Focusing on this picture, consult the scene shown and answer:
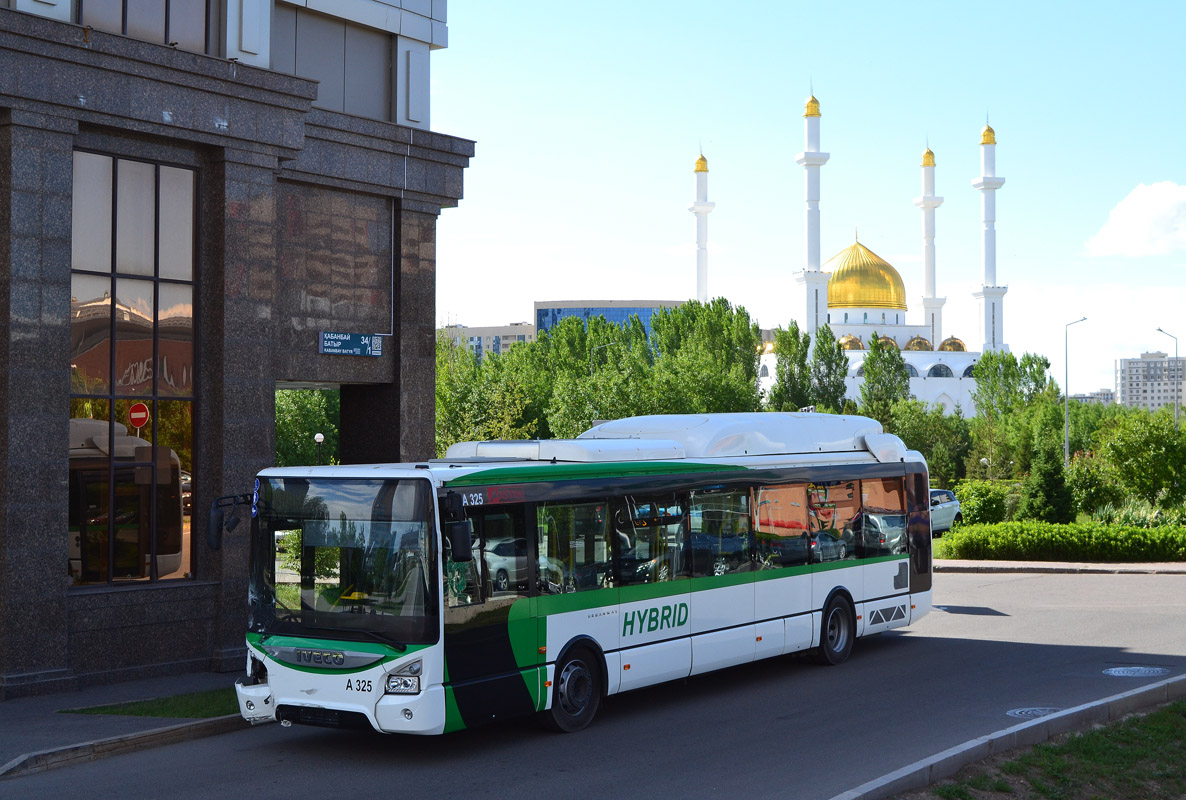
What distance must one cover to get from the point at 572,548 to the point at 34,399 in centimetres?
592

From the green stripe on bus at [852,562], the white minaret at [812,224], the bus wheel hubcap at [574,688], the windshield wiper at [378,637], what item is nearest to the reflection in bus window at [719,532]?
the green stripe on bus at [852,562]

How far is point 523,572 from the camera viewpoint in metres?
10.6

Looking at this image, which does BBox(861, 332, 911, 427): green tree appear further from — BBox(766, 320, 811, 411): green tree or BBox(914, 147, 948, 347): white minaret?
BBox(914, 147, 948, 347): white minaret

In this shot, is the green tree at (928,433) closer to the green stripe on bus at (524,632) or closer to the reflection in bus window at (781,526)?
the reflection in bus window at (781,526)

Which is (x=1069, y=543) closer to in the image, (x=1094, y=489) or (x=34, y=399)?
(x=1094, y=489)

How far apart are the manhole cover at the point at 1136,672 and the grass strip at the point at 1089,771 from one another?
3.27 meters

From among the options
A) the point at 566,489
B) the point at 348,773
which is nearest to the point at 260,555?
the point at 348,773

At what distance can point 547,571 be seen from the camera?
1083 centimetres

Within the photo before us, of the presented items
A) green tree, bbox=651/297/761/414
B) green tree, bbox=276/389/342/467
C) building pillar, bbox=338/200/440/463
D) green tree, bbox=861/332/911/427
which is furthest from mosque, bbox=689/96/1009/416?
building pillar, bbox=338/200/440/463

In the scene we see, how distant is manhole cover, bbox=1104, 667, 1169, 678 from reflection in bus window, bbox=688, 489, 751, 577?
13.8ft

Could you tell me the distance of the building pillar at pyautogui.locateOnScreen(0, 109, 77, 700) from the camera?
40.3 feet

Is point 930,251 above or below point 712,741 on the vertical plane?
above

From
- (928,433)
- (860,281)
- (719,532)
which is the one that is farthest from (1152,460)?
(860,281)

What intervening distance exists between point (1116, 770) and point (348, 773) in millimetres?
5822
